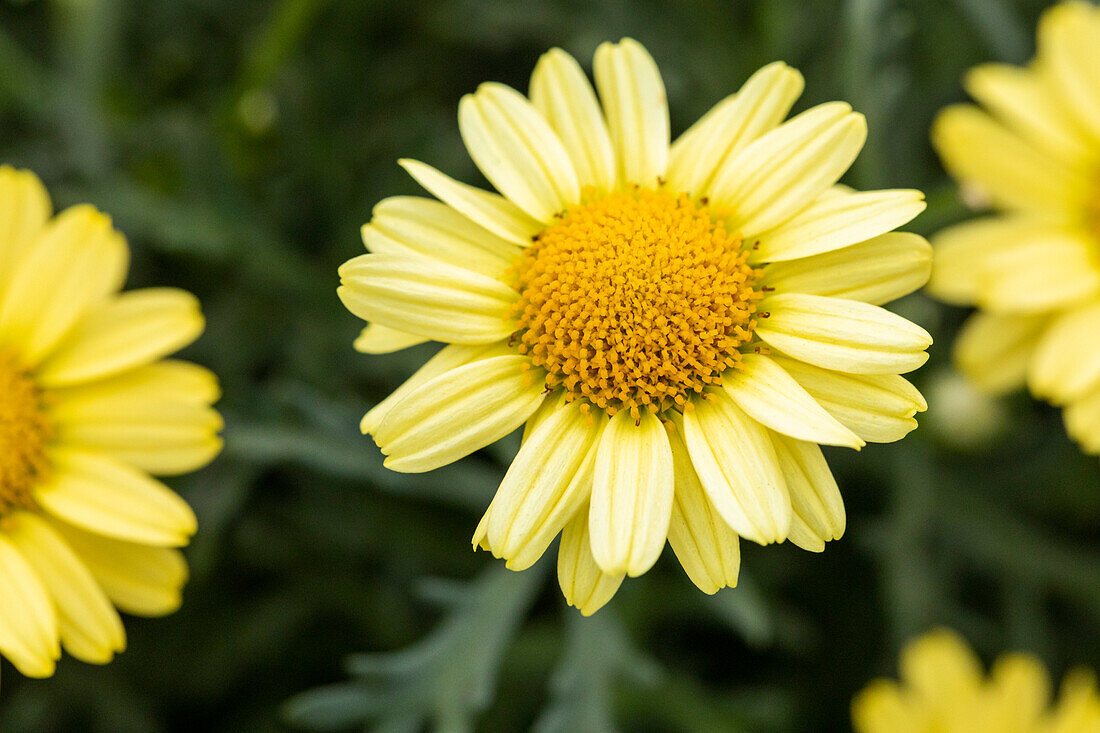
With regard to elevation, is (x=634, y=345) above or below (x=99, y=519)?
above

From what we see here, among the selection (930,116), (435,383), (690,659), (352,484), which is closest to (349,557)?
(352,484)

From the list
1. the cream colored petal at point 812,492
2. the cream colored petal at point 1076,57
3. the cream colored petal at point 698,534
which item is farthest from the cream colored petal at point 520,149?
the cream colored petal at point 1076,57

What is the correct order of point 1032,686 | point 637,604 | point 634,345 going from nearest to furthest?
point 634,345 < point 1032,686 < point 637,604

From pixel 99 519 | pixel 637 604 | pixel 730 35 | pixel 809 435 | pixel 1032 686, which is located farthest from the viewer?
pixel 730 35

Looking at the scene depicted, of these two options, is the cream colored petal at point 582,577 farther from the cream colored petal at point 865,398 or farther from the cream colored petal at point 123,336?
the cream colored petal at point 123,336

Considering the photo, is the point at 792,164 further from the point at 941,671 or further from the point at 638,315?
the point at 941,671

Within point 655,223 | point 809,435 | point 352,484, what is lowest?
point 352,484

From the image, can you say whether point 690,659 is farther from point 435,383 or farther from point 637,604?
point 435,383

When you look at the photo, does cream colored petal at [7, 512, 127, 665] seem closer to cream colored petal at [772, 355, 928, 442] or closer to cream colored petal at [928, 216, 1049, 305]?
cream colored petal at [772, 355, 928, 442]
